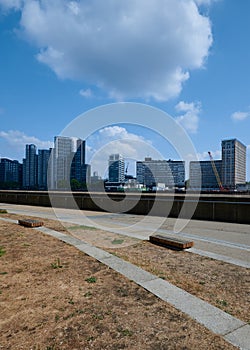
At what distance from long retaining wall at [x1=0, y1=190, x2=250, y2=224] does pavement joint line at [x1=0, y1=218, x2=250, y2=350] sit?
865cm

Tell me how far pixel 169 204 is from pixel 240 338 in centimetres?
1204

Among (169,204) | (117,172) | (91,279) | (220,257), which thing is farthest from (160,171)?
(91,279)

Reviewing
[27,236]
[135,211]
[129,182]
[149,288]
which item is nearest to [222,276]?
[149,288]

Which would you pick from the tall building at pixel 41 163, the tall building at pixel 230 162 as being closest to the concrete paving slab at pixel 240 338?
the tall building at pixel 230 162

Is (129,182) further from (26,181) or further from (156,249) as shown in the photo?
(26,181)

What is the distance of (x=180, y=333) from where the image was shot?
9.62 ft

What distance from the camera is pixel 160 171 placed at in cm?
6831

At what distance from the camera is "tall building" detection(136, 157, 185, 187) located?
59812 mm

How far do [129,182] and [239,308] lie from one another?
66.7 m

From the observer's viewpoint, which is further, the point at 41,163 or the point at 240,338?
the point at 41,163

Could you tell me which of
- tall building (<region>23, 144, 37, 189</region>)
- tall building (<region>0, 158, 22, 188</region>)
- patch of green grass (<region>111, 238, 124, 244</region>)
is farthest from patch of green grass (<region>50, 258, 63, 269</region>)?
tall building (<region>0, 158, 22, 188</region>)

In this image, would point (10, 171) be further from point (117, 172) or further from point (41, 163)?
point (117, 172)

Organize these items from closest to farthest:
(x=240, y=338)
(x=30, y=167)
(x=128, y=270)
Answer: (x=240, y=338)
(x=128, y=270)
(x=30, y=167)

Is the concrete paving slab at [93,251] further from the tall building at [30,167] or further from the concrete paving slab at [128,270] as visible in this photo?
the tall building at [30,167]
